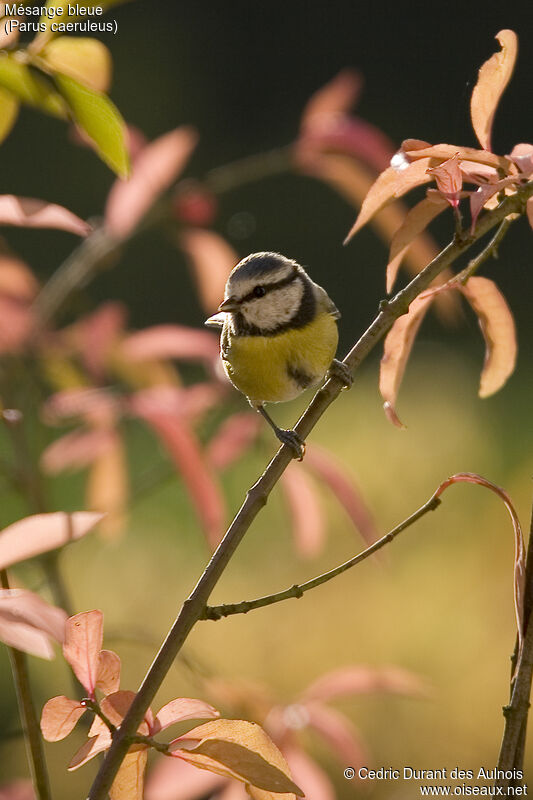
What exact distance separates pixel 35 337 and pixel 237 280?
0.29 m

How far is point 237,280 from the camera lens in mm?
1407

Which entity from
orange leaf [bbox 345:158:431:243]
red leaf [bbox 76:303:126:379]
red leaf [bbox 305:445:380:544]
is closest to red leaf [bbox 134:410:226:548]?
red leaf [bbox 305:445:380:544]

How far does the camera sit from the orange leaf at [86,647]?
0.61 meters

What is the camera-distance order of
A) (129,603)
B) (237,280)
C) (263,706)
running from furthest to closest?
(129,603)
(237,280)
(263,706)

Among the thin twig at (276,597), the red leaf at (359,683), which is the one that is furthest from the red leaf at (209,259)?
the thin twig at (276,597)

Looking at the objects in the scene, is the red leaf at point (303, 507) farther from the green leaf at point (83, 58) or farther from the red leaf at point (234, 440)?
the green leaf at point (83, 58)

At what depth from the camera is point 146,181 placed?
4.52 feet

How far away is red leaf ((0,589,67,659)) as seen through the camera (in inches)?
20.5

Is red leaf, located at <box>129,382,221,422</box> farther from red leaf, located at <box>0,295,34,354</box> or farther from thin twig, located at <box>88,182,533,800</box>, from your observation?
thin twig, located at <box>88,182,533,800</box>

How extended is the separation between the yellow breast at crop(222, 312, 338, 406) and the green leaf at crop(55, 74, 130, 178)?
690 millimetres

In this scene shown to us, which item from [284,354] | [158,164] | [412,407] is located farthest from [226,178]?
[412,407]

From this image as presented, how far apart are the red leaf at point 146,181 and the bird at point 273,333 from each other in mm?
150

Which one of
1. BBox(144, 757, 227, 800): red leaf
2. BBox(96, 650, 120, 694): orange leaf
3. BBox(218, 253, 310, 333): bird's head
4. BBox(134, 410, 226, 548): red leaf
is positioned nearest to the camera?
BBox(96, 650, 120, 694): orange leaf

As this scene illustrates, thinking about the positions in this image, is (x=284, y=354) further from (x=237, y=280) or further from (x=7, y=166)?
(x=7, y=166)
